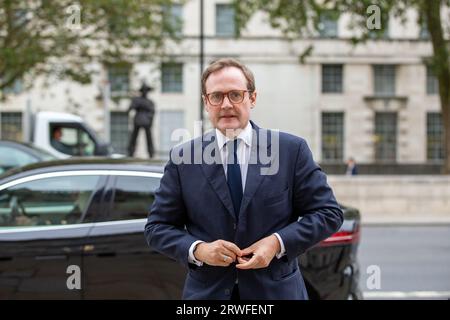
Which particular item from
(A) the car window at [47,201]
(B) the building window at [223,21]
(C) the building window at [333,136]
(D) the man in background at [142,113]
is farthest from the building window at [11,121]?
(A) the car window at [47,201]

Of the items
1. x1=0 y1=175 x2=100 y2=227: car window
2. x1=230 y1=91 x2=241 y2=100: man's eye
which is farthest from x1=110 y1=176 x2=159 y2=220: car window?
x1=230 y1=91 x2=241 y2=100: man's eye

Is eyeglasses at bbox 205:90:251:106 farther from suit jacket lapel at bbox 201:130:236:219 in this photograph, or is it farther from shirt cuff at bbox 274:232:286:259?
shirt cuff at bbox 274:232:286:259

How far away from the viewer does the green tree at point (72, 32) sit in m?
21.7

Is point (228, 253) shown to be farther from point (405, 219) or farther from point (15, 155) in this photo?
point (405, 219)

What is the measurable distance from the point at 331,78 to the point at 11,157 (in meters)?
30.9

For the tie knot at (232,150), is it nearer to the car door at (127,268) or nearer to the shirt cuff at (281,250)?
the shirt cuff at (281,250)

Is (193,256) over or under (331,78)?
under

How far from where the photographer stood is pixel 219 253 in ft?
9.09

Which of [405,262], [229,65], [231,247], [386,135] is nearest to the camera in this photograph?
[231,247]

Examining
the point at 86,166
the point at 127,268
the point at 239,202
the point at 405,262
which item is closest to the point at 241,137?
the point at 239,202

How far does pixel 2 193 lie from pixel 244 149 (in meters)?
3.48

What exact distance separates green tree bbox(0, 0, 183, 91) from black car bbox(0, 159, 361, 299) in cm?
1539

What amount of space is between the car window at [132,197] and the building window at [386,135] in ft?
124

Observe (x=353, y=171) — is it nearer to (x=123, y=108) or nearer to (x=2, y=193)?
(x=123, y=108)
